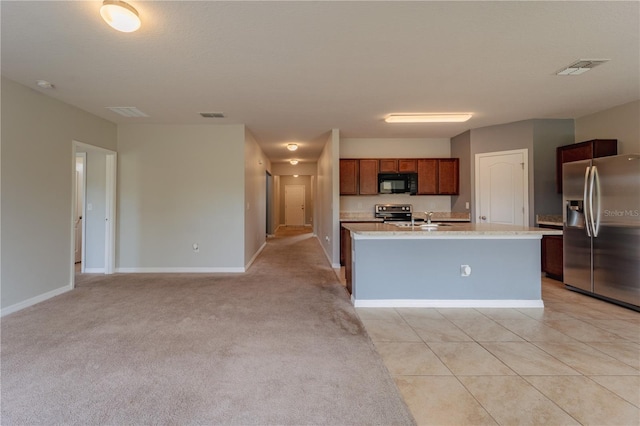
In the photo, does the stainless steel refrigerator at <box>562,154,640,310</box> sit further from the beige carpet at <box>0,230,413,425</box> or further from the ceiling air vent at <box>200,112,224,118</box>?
the ceiling air vent at <box>200,112,224,118</box>

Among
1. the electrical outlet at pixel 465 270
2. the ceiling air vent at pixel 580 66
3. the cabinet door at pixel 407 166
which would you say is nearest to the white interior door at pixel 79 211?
the cabinet door at pixel 407 166

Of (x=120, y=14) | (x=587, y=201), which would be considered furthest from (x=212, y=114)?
(x=587, y=201)

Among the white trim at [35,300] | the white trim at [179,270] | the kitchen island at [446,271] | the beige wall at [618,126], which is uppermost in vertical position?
the beige wall at [618,126]

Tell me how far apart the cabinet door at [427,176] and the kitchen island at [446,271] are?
2636 millimetres

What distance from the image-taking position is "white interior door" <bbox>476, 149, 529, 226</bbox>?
Answer: 4.78 metres

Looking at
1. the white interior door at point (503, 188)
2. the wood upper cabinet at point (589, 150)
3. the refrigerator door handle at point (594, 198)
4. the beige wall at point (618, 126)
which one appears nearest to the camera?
the refrigerator door handle at point (594, 198)

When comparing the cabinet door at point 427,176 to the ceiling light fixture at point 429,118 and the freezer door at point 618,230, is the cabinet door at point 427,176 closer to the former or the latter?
the ceiling light fixture at point 429,118

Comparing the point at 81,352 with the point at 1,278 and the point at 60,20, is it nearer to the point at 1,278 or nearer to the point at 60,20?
the point at 1,278

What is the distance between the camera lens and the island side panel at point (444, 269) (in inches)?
127

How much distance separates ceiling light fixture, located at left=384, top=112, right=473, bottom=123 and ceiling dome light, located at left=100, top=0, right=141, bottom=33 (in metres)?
3.35

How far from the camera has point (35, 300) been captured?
3.39 metres

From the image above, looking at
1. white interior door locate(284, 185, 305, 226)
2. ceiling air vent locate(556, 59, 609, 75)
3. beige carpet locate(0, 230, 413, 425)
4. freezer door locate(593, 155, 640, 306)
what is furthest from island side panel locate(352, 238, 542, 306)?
white interior door locate(284, 185, 305, 226)

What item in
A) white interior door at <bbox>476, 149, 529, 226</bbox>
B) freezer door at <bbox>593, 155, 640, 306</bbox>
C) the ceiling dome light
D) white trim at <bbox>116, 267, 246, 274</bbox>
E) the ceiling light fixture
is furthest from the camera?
white trim at <bbox>116, 267, 246, 274</bbox>

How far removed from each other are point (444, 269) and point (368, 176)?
113 inches
